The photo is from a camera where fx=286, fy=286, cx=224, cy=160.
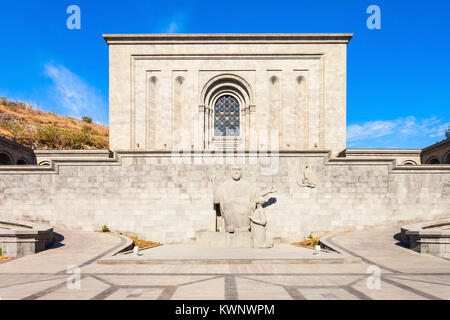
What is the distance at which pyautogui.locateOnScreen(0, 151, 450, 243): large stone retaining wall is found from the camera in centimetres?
1538

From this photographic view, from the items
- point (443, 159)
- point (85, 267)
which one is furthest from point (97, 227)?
point (443, 159)

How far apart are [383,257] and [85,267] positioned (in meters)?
9.91

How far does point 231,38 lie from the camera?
82.8ft

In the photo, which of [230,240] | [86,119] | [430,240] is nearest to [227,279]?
[230,240]

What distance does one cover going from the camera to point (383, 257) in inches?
396

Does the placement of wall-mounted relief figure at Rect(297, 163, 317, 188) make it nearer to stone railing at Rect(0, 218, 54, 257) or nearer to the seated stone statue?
the seated stone statue

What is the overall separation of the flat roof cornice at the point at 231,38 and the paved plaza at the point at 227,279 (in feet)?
66.1

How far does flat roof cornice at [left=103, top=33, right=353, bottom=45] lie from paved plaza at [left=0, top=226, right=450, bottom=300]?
20134 millimetres

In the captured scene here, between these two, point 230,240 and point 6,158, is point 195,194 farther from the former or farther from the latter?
point 6,158

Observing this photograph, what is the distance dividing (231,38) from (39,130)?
34.3 metres

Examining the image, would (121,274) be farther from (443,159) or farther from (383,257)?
(443,159)

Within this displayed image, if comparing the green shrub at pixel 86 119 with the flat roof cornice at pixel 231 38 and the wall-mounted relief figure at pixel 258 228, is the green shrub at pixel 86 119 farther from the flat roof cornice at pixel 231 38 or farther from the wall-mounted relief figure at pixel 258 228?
the wall-mounted relief figure at pixel 258 228

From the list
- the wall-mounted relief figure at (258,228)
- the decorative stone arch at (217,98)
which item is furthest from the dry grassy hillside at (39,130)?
the wall-mounted relief figure at (258,228)

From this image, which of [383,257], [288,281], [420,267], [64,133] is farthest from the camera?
[64,133]
